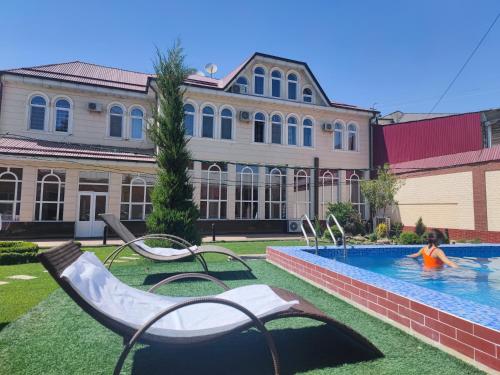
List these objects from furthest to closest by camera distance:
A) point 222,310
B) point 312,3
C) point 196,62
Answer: point 312,3, point 196,62, point 222,310

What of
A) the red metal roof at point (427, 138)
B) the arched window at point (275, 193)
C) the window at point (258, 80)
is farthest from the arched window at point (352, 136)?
the window at point (258, 80)

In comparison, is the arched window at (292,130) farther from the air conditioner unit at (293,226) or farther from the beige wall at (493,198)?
the beige wall at (493,198)

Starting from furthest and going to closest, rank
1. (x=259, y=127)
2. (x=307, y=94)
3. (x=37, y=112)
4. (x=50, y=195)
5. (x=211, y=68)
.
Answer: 1. (x=211, y=68)
2. (x=307, y=94)
3. (x=259, y=127)
4. (x=37, y=112)
5. (x=50, y=195)

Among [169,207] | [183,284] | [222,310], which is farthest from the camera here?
[169,207]

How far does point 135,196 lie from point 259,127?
8.09m

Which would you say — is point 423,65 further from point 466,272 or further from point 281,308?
point 281,308

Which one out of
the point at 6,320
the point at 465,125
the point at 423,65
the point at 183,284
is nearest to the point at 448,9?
the point at 423,65

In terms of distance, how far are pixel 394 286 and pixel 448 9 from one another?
12.4 m

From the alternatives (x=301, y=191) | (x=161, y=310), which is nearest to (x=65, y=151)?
(x=301, y=191)

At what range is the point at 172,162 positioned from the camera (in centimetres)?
913

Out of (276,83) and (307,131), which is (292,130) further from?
(276,83)

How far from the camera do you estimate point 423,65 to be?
50.5ft

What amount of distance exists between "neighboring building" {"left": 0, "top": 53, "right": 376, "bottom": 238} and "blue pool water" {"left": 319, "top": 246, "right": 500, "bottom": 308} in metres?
10.3

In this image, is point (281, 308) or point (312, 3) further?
point (312, 3)
